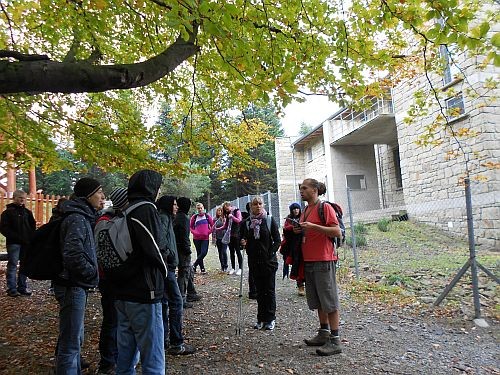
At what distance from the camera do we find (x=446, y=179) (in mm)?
12156

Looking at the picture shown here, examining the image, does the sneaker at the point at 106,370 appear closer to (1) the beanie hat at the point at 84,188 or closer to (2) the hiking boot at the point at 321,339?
(1) the beanie hat at the point at 84,188

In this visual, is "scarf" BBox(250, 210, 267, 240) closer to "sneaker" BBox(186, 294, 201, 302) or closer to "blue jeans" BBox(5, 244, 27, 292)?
"sneaker" BBox(186, 294, 201, 302)

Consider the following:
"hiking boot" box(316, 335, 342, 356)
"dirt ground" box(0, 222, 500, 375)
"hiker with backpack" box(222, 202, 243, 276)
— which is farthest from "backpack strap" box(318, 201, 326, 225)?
"hiker with backpack" box(222, 202, 243, 276)

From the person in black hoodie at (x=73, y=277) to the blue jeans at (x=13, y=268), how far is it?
14.2ft

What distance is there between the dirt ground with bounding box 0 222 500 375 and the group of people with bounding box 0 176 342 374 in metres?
0.31

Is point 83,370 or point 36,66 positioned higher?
point 36,66

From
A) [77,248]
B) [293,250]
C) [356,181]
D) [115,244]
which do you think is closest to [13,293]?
[77,248]

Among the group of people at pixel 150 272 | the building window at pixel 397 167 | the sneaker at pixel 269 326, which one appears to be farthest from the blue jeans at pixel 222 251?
the building window at pixel 397 167

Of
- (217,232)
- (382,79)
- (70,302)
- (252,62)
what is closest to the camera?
(70,302)

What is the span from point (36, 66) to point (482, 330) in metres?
5.91

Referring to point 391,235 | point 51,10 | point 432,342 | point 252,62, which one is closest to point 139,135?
point 51,10

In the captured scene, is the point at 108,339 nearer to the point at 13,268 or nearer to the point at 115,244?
the point at 115,244

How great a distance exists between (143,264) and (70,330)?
0.99 meters

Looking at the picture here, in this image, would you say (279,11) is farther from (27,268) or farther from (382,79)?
(27,268)
